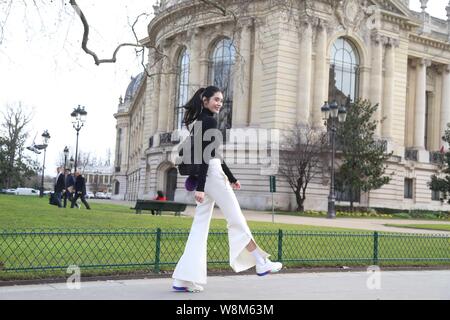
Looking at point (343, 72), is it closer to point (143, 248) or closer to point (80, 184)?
point (80, 184)

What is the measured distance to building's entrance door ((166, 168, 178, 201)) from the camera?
52997 mm

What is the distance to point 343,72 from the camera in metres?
47.8

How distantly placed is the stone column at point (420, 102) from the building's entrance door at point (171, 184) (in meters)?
22.9

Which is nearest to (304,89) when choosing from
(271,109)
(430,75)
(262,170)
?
(271,109)

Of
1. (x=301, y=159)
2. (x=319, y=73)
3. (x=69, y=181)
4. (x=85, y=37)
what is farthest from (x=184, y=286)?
(x=319, y=73)

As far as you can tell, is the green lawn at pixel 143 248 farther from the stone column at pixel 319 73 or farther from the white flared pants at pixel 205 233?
the stone column at pixel 319 73

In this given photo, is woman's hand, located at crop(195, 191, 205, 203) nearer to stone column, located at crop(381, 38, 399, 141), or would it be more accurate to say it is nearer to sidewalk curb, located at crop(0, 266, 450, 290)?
sidewalk curb, located at crop(0, 266, 450, 290)

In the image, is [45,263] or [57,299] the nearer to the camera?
[57,299]

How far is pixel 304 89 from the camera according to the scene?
44.3 m

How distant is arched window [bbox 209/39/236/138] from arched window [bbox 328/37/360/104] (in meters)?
8.04

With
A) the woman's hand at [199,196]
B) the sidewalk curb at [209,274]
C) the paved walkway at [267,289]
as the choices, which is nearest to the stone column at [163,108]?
the sidewalk curb at [209,274]

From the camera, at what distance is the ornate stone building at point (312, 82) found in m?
43.6
